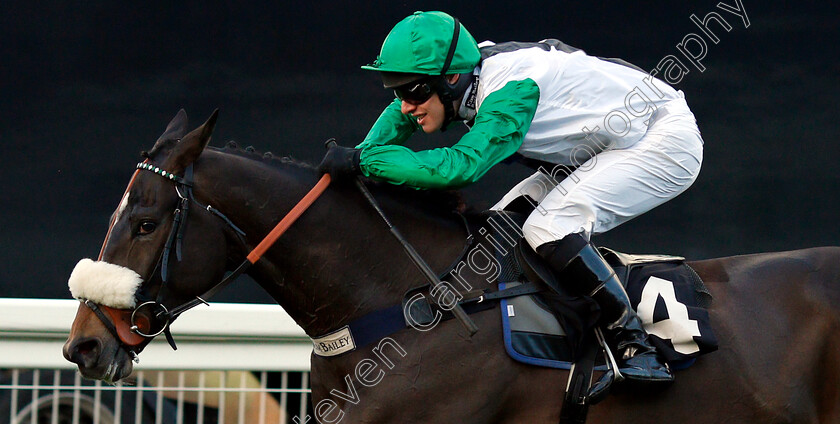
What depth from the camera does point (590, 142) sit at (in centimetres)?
292

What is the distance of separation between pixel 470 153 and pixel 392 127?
2.02 ft

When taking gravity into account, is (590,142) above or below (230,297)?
above

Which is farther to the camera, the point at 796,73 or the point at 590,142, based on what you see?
the point at 796,73

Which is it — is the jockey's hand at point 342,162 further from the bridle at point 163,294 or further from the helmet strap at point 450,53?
the helmet strap at point 450,53

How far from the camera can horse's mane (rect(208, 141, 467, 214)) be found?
2.83 m

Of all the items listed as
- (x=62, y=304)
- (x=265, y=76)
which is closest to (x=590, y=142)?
(x=62, y=304)

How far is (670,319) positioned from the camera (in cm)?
278

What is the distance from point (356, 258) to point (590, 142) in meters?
0.75

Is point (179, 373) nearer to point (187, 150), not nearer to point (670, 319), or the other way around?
point (187, 150)

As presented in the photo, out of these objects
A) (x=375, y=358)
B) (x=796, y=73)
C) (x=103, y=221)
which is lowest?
(x=103, y=221)

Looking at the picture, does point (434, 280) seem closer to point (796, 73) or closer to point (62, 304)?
point (62, 304)

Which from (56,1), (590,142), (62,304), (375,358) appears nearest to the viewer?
(375,358)

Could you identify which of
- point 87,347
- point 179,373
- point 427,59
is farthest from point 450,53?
point 179,373

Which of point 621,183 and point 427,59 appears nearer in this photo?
point 427,59
